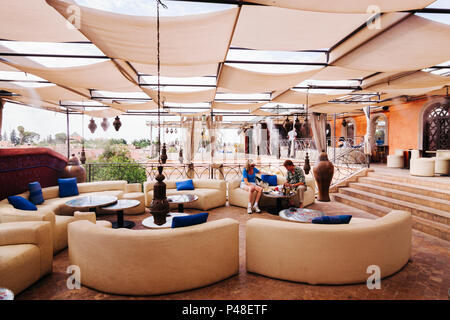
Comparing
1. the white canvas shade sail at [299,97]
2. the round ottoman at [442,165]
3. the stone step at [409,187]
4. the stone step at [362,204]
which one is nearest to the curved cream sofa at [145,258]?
the stone step at [362,204]

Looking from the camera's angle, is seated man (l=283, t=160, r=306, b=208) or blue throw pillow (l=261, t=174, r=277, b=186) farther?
blue throw pillow (l=261, t=174, r=277, b=186)

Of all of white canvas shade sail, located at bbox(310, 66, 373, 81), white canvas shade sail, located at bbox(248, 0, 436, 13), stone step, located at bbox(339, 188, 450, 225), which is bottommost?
stone step, located at bbox(339, 188, 450, 225)

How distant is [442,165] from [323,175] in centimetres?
343

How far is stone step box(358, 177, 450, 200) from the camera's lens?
4.71 metres

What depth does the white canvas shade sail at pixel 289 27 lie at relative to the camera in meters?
2.55

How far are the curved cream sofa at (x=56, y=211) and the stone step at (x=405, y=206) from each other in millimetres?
5773

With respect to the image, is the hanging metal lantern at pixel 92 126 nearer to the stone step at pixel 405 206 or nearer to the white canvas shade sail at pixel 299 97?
the white canvas shade sail at pixel 299 97

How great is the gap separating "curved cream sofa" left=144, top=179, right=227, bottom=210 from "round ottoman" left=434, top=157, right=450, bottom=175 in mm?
6063

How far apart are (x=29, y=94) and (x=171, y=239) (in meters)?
6.40

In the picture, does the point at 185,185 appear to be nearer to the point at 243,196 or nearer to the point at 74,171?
the point at 243,196

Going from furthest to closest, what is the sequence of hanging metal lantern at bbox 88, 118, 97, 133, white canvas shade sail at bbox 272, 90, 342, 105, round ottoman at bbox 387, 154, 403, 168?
round ottoman at bbox 387, 154, 403, 168, hanging metal lantern at bbox 88, 118, 97, 133, white canvas shade sail at bbox 272, 90, 342, 105

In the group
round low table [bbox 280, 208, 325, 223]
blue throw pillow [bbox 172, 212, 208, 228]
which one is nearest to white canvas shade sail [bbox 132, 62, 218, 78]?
blue throw pillow [bbox 172, 212, 208, 228]

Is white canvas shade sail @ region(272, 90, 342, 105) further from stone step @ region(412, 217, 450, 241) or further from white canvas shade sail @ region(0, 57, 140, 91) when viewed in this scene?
white canvas shade sail @ region(0, 57, 140, 91)
